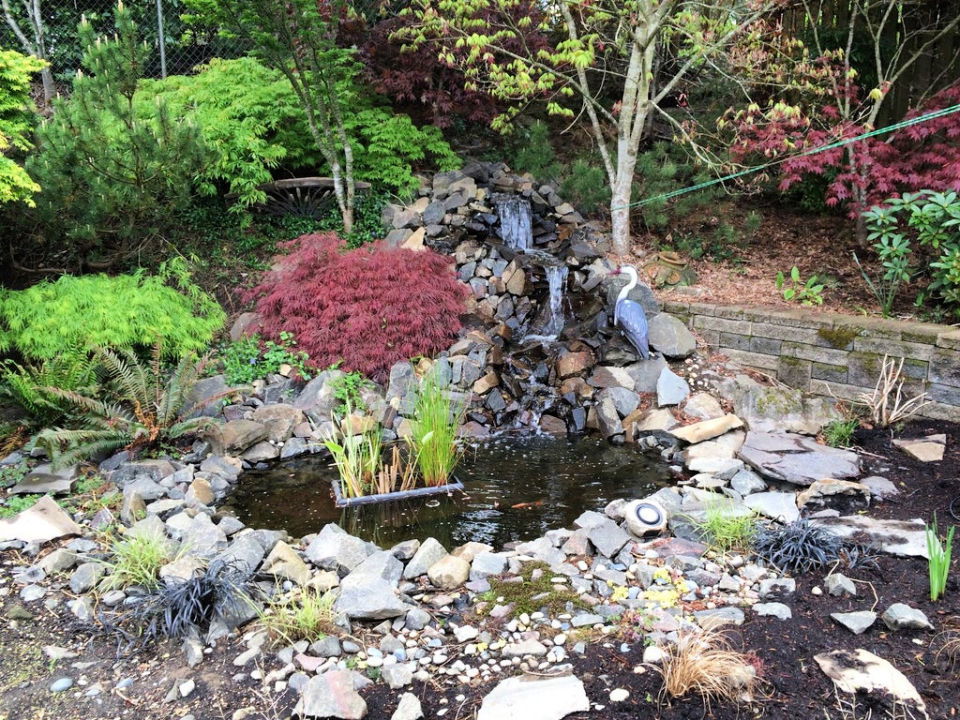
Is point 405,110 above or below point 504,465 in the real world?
above

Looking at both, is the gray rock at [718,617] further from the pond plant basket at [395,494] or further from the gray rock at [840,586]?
the pond plant basket at [395,494]

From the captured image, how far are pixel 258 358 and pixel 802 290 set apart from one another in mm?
4688

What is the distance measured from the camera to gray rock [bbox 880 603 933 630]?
2312 millimetres

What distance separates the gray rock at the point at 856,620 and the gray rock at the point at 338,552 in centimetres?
199

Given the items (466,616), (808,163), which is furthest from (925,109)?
(466,616)

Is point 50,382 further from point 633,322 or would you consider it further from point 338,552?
point 633,322

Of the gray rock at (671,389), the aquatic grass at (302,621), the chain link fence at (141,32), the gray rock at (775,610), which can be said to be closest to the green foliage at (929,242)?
the gray rock at (671,389)

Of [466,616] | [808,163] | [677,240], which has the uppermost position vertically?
[808,163]

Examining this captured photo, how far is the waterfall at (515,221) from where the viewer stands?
7070 millimetres

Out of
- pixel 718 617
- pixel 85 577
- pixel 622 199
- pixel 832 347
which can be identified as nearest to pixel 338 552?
pixel 85 577

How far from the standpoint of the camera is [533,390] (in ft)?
18.5

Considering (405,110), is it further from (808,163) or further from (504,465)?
(504,465)

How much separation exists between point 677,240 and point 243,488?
504 centimetres

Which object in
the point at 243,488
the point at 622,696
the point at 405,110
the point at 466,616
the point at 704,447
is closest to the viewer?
the point at 622,696
